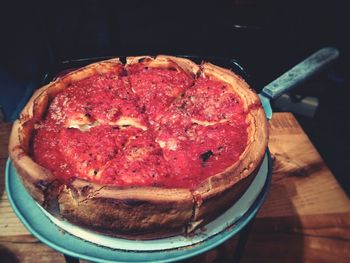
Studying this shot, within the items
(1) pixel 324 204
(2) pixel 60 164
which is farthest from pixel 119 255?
(1) pixel 324 204

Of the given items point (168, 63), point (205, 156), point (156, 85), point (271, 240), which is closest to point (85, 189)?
point (205, 156)

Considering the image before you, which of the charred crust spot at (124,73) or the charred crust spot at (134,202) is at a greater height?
the charred crust spot at (124,73)

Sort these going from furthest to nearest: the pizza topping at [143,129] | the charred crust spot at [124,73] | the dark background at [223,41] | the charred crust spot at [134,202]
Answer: the dark background at [223,41]
the charred crust spot at [124,73]
the pizza topping at [143,129]
the charred crust spot at [134,202]

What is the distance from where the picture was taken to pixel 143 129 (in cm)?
155

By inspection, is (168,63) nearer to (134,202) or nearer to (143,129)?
(143,129)

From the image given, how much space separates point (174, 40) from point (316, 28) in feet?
4.33

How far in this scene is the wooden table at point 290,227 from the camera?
164 centimetres

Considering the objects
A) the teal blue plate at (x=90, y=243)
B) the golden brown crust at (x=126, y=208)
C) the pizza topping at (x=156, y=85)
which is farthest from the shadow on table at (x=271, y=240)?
the pizza topping at (x=156, y=85)

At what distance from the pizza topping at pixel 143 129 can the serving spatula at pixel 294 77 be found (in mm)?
121

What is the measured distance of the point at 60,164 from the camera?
133 cm

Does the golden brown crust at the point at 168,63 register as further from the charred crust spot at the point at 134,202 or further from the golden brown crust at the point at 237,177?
the charred crust spot at the point at 134,202

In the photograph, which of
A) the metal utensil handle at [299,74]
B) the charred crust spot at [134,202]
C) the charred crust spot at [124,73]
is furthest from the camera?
the charred crust spot at [124,73]

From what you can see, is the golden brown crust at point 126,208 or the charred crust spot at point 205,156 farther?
the charred crust spot at point 205,156

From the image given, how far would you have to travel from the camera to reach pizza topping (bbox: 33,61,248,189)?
1.33 meters
